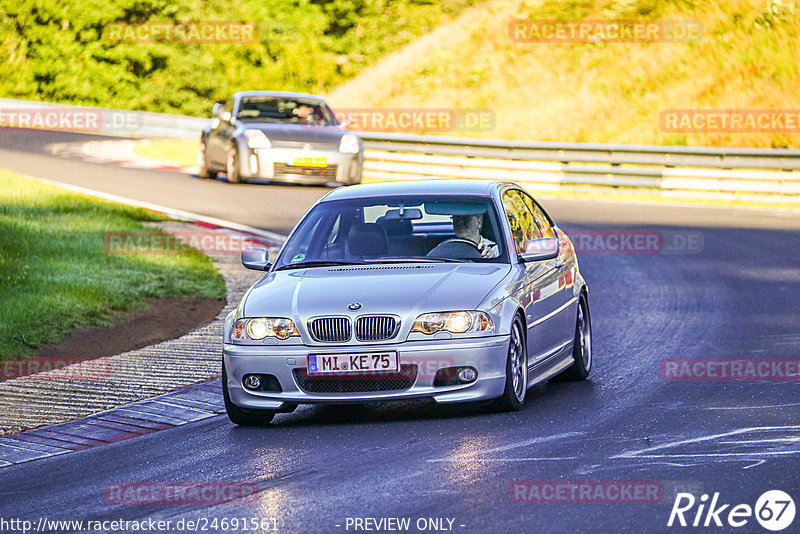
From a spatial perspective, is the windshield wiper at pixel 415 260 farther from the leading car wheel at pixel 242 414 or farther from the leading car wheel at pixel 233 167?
the leading car wheel at pixel 233 167

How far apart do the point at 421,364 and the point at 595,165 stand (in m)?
18.9

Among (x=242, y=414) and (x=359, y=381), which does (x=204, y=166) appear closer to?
(x=242, y=414)

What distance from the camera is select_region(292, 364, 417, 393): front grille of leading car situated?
8586mm

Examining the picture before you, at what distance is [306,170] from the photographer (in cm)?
2473

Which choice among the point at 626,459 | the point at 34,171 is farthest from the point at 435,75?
the point at 626,459

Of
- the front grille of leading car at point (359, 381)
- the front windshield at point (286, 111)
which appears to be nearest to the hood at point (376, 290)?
the front grille of leading car at point (359, 381)

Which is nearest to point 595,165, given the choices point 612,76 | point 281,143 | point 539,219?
point 281,143

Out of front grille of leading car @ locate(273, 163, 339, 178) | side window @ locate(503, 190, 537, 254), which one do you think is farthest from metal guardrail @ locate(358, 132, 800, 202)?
side window @ locate(503, 190, 537, 254)

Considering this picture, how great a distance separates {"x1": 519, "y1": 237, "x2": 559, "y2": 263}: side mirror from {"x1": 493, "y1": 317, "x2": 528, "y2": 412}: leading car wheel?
0.58 meters

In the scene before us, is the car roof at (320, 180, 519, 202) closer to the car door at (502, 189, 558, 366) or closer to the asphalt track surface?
the car door at (502, 189, 558, 366)

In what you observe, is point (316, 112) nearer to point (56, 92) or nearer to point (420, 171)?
point (420, 171)

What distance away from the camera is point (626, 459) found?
24.0ft

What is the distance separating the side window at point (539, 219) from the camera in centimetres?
1073

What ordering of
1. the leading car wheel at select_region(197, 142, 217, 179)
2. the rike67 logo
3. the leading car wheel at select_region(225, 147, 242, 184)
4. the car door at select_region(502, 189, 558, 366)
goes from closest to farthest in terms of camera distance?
the rike67 logo
the car door at select_region(502, 189, 558, 366)
the leading car wheel at select_region(225, 147, 242, 184)
the leading car wheel at select_region(197, 142, 217, 179)
